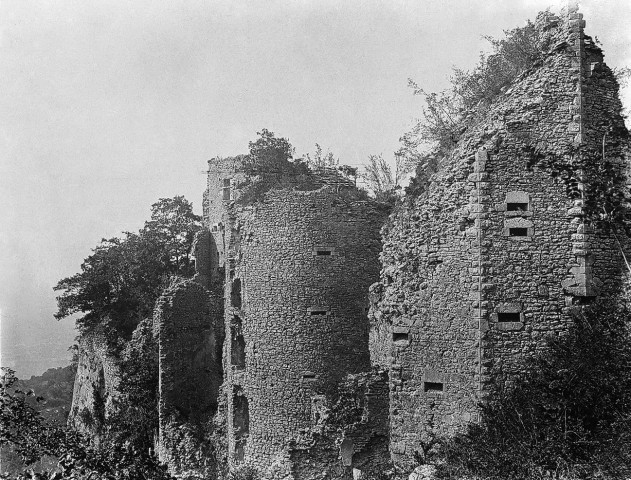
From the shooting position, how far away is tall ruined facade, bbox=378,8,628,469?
12047 millimetres

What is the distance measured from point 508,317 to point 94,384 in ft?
63.0

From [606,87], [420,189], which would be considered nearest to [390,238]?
[420,189]

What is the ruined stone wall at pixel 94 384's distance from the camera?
25.3 meters

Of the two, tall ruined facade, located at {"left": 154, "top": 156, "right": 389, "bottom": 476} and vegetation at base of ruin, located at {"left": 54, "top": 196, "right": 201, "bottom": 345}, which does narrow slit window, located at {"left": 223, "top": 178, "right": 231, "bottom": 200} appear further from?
tall ruined facade, located at {"left": 154, "top": 156, "right": 389, "bottom": 476}

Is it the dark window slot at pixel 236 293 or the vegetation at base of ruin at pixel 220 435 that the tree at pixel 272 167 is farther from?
the vegetation at base of ruin at pixel 220 435

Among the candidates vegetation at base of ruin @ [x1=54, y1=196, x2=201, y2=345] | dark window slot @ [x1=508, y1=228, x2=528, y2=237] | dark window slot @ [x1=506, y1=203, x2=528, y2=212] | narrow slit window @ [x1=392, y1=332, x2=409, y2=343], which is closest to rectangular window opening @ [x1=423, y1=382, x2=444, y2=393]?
narrow slit window @ [x1=392, y1=332, x2=409, y2=343]

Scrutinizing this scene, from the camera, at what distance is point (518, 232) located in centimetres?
1216

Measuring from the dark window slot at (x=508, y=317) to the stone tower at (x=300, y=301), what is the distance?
258 inches

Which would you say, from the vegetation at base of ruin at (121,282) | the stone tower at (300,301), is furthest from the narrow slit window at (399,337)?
the vegetation at base of ruin at (121,282)

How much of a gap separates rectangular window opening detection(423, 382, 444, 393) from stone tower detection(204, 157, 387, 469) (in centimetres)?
552

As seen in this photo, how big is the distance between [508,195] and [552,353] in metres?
2.59

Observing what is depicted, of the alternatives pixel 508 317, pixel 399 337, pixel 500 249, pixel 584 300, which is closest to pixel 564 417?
pixel 508 317

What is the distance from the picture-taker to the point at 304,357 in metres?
18.1

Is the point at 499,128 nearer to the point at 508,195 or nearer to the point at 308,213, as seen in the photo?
the point at 508,195
